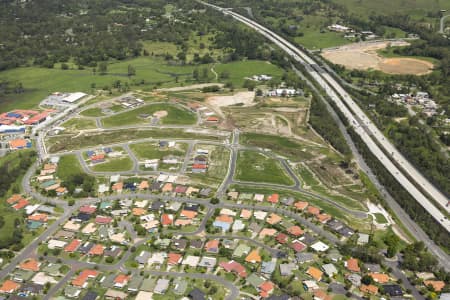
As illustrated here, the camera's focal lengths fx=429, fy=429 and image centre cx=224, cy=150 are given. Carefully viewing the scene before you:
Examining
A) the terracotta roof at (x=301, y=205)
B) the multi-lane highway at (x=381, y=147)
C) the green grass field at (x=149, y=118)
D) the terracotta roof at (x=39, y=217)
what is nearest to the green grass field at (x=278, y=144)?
the green grass field at (x=149, y=118)

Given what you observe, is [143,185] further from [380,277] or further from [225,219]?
[380,277]

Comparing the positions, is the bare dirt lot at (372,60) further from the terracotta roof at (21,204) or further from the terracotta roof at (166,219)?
the terracotta roof at (21,204)

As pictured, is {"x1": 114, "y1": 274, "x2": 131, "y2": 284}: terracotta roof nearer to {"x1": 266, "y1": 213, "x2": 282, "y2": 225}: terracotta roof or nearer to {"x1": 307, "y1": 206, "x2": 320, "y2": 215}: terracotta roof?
{"x1": 266, "y1": 213, "x2": 282, "y2": 225}: terracotta roof

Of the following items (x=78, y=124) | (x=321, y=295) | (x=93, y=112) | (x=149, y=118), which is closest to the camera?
(x=321, y=295)

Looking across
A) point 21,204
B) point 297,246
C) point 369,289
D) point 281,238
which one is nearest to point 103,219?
point 21,204

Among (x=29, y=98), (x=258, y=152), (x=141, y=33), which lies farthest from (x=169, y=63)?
(x=258, y=152)
